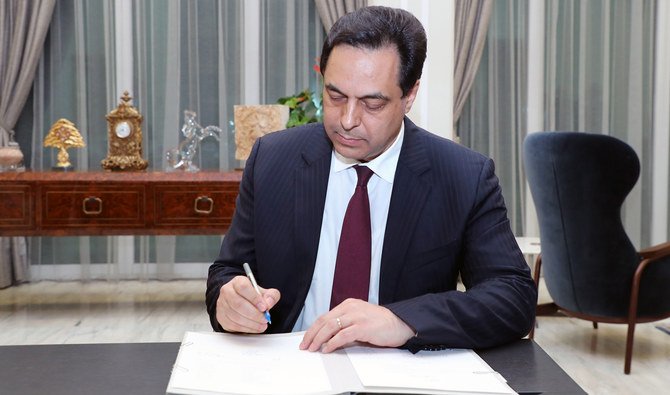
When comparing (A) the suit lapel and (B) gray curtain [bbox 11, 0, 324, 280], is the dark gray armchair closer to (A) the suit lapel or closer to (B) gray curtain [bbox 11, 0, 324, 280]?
(A) the suit lapel

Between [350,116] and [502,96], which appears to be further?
[502,96]

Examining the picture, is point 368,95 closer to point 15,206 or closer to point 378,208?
point 378,208

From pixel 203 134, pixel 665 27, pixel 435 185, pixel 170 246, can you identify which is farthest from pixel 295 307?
pixel 665 27

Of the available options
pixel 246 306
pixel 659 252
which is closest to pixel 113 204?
pixel 659 252

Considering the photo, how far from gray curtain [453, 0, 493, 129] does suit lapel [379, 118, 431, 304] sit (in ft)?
14.4

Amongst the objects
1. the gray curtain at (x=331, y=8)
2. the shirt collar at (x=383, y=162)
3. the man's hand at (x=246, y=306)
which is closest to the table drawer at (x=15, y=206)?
the gray curtain at (x=331, y=8)

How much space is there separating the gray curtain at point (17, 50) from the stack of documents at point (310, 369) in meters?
4.91

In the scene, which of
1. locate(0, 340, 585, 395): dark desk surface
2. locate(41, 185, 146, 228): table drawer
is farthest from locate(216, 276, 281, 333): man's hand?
locate(41, 185, 146, 228): table drawer

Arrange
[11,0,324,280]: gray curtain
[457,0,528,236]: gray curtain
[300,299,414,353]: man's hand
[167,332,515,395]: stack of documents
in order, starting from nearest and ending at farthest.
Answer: [167,332,515,395]: stack of documents, [300,299,414,353]: man's hand, [11,0,324,280]: gray curtain, [457,0,528,236]: gray curtain

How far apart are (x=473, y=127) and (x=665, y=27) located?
1709 mm

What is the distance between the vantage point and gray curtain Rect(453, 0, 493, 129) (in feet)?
20.4

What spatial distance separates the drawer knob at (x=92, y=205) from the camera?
488 centimetres

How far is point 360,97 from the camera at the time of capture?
5.77 ft

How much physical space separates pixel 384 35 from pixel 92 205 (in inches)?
139
